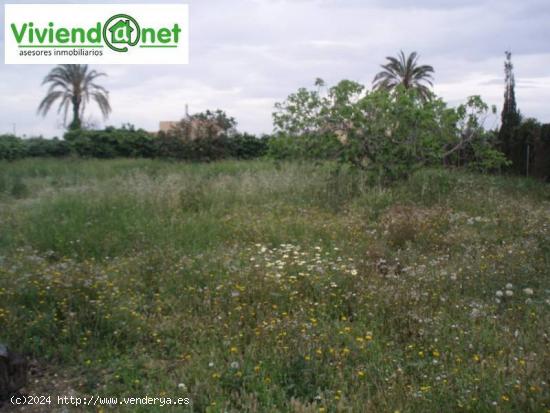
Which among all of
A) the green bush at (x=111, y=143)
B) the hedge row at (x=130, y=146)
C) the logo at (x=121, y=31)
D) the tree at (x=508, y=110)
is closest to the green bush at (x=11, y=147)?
the hedge row at (x=130, y=146)

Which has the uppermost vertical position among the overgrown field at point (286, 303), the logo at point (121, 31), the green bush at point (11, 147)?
the logo at point (121, 31)

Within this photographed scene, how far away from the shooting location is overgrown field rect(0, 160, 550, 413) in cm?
338

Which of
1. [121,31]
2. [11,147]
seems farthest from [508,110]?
[11,147]

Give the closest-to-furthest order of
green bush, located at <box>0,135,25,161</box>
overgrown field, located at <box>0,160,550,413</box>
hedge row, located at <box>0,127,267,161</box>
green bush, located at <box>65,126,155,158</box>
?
overgrown field, located at <box>0,160,550,413</box> < green bush, located at <box>0,135,25,161</box> < hedge row, located at <box>0,127,267,161</box> < green bush, located at <box>65,126,155,158</box>

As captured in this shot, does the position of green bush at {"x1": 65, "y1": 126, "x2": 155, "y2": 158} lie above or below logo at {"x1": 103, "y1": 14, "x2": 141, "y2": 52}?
below

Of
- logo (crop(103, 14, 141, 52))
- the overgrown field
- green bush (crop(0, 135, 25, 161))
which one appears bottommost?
the overgrown field

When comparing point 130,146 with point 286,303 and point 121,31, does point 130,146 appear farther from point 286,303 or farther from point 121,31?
point 286,303

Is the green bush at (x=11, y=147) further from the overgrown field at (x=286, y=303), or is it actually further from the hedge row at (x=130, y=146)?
the overgrown field at (x=286, y=303)

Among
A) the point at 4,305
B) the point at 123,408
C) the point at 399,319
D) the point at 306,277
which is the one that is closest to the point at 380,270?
the point at 306,277

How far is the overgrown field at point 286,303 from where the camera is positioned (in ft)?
11.1

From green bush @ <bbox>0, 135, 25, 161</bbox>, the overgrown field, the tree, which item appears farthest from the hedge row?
the overgrown field

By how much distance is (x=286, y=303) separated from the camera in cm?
470

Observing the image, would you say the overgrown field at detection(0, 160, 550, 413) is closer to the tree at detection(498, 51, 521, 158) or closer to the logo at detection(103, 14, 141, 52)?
the logo at detection(103, 14, 141, 52)

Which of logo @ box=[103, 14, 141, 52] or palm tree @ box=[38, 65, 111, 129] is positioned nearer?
logo @ box=[103, 14, 141, 52]
